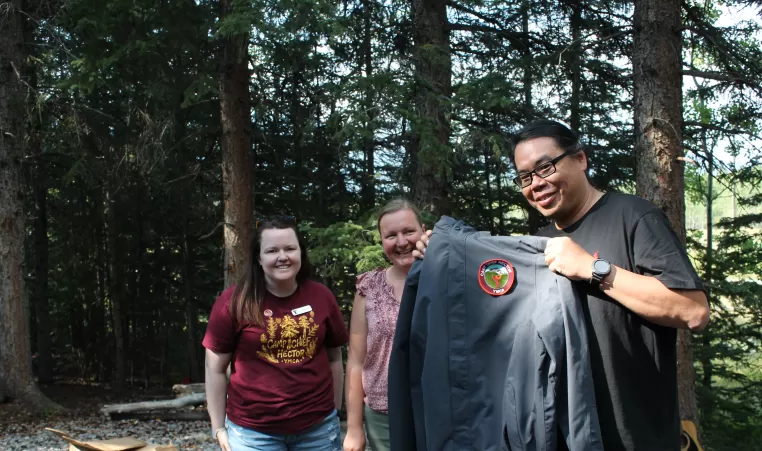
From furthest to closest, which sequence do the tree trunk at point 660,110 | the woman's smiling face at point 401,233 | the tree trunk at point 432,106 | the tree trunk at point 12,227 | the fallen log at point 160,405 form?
the tree trunk at point 12,227 → the fallen log at point 160,405 → the tree trunk at point 432,106 → the tree trunk at point 660,110 → the woman's smiling face at point 401,233

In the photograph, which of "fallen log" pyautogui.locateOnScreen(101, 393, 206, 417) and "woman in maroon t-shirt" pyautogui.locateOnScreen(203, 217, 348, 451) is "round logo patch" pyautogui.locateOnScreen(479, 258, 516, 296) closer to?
"woman in maroon t-shirt" pyautogui.locateOnScreen(203, 217, 348, 451)

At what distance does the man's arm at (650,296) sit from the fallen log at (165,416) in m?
9.00

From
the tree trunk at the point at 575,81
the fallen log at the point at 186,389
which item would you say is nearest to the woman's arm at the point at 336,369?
the fallen log at the point at 186,389

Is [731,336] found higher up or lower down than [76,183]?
lower down

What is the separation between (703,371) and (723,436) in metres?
1.33

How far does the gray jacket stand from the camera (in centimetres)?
179

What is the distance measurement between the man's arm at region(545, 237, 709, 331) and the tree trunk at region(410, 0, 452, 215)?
6069 millimetres

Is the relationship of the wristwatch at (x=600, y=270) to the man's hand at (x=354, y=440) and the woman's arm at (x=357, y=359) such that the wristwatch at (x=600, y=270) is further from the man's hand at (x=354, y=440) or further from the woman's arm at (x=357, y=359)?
the man's hand at (x=354, y=440)

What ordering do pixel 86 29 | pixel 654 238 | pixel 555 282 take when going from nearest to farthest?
pixel 654 238, pixel 555 282, pixel 86 29

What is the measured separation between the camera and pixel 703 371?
12.5 metres

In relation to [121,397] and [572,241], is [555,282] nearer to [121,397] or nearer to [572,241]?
[572,241]

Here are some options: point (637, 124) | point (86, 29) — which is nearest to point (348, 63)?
point (86, 29)

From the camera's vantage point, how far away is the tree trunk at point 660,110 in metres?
7.13

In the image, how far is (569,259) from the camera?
1771 mm
